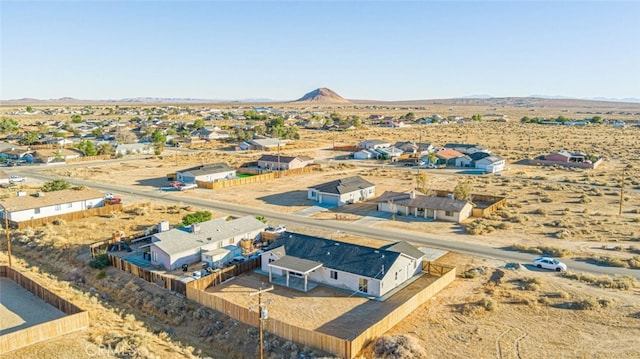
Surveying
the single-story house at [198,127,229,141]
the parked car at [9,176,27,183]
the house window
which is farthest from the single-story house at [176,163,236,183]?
the single-story house at [198,127,229,141]

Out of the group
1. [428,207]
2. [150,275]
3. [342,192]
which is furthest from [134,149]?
[150,275]

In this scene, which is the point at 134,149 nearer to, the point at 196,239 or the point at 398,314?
the point at 196,239

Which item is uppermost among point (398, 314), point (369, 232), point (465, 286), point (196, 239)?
point (196, 239)

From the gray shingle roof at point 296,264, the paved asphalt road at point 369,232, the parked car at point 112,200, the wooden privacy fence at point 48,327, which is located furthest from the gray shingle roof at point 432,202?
the wooden privacy fence at point 48,327

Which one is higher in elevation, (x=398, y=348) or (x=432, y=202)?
(x=432, y=202)

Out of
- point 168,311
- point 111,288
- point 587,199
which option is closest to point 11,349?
point 168,311

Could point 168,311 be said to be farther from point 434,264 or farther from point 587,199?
point 587,199
